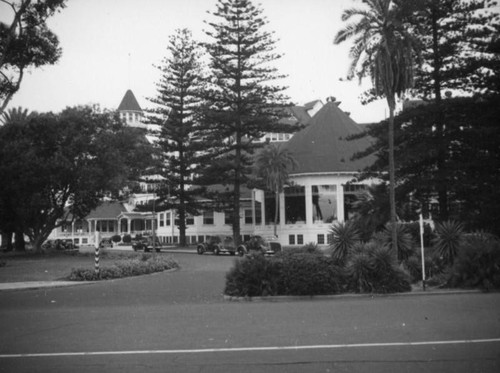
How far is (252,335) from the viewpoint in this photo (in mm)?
9141

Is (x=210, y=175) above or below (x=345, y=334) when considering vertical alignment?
above

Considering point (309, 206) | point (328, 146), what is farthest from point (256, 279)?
point (328, 146)

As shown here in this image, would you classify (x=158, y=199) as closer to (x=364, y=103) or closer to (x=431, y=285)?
(x=364, y=103)

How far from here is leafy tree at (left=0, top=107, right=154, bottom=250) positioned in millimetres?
38281

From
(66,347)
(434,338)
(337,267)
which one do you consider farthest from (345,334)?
(337,267)

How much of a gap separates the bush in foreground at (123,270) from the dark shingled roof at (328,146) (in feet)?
85.4

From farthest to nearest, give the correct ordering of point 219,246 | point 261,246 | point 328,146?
point 328,146
point 219,246
point 261,246

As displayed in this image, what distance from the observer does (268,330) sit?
9641 mm

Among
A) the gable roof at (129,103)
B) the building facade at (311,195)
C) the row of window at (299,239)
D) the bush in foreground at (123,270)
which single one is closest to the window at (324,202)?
the building facade at (311,195)

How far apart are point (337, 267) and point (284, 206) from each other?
119 ft

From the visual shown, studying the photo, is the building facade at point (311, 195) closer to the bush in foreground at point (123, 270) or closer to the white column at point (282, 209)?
the white column at point (282, 209)

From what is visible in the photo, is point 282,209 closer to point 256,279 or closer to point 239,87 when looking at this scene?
point 239,87

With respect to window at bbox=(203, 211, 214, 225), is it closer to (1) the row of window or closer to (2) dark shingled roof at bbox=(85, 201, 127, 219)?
(1) the row of window

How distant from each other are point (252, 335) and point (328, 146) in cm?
4505
